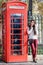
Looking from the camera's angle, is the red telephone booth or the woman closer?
the red telephone booth

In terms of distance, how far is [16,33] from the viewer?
37.5 feet

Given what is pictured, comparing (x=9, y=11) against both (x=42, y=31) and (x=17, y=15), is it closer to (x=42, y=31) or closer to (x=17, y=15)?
(x=17, y=15)

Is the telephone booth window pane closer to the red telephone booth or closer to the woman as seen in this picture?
Answer: the red telephone booth

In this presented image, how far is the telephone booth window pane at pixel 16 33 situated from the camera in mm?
11359

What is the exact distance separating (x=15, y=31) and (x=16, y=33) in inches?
3.4

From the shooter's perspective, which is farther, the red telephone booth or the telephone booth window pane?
the telephone booth window pane

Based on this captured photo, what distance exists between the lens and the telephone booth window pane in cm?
1136

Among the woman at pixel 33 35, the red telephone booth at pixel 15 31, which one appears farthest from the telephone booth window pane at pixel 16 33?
the woman at pixel 33 35

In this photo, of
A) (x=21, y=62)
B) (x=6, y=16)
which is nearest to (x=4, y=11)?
(x=6, y=16)

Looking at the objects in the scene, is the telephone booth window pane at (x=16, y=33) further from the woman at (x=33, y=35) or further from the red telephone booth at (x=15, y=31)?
the woman at (x=33, y=35)

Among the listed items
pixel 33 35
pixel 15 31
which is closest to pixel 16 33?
pixel 15 31

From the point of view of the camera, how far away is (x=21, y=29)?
11430 mm

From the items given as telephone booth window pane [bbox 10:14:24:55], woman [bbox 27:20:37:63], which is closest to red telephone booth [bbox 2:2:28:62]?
telephone booth window pane [bbox 10:14:24:55]

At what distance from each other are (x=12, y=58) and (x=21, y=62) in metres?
0.39
